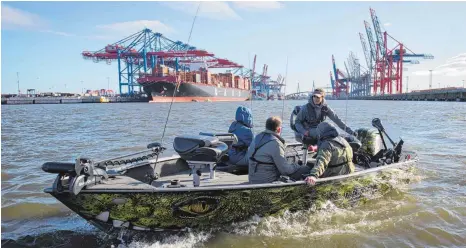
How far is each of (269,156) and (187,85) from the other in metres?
57.7

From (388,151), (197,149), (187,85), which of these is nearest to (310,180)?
(197,149)

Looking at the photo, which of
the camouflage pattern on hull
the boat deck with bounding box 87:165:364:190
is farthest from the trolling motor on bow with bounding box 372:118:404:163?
the camouflage pattern on hull

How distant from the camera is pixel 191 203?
460 centimetres

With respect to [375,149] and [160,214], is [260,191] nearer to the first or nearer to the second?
[160,214]

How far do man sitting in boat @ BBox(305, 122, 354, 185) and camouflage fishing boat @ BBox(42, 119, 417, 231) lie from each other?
15cm

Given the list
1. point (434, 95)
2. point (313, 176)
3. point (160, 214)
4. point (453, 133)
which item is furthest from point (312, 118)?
point (434, 95)

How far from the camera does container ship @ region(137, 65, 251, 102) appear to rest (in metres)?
60.0

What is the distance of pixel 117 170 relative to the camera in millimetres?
5270

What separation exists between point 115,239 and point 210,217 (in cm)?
128

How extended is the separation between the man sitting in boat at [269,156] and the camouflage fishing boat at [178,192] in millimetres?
172

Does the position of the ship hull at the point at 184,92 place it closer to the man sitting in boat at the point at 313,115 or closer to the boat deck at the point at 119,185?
the man sitting in boat at the point at 313,115

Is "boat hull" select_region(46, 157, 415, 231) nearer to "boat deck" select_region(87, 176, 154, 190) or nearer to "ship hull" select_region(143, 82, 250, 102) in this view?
"boat deck" select_region(87, 176, 154, 190)

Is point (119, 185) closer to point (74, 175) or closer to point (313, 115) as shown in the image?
point (74, 175)

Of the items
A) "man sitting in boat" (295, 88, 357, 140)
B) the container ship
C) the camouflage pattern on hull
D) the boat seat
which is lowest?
the camouflage pattern on hull
